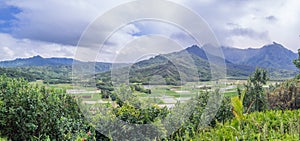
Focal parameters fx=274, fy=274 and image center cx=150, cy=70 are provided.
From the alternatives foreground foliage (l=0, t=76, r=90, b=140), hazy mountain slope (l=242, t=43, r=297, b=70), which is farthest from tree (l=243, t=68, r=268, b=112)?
hazy mountain slope (l=242, t=43, r=297, b=70)

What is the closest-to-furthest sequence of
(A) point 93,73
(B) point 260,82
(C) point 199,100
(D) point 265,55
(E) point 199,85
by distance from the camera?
1. (A) point 93,73
2. (E) point 199,85
3. (C) point 199,100
4. (B) point 260,82
5. (D) point 265,55

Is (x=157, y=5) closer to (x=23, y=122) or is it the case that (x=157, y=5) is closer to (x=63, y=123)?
(x=63, y=123)

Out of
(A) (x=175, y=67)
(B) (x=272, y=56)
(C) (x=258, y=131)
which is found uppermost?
(B) (x=272, y=56)

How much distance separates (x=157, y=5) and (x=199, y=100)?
1.73 metres

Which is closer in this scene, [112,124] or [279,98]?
[112,124]

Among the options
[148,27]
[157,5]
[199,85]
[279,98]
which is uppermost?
[157,5]

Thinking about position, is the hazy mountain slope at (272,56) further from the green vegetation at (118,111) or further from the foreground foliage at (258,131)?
the foreground foliage at (258,131)

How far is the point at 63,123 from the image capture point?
357 cm

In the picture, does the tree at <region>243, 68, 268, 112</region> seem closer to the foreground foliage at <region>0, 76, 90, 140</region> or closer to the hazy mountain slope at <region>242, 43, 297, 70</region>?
the foreground foliage at <region>0, 76, 90, 140</region>

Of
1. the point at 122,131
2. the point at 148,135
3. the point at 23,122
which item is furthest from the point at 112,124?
the point at 23,122

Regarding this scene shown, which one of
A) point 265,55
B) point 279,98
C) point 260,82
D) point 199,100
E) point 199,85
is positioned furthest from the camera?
point 265,55

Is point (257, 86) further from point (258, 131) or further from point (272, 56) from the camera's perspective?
point (272, 56)

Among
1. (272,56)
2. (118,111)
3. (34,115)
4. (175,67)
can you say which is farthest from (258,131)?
(272,56)

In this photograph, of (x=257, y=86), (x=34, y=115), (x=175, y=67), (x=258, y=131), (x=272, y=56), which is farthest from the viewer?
(x=272, y=56)
